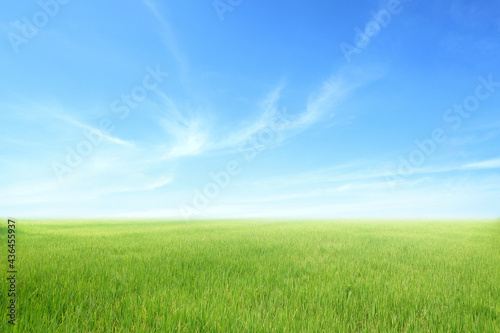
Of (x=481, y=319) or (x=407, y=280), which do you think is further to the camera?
(x=407, y=280)

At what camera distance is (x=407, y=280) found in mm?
5812

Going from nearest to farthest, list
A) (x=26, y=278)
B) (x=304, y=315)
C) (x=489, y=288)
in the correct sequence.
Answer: (x=304, y=315) < (x=26, y=278) < (x=489, y=288)

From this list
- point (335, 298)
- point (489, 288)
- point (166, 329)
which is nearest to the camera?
point (166, 329)

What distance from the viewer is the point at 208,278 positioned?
226 inches

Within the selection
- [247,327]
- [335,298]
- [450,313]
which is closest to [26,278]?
[247,327]

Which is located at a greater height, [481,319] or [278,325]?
[278,325]

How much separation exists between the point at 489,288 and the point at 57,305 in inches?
314

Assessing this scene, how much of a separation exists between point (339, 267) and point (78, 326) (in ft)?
18.1

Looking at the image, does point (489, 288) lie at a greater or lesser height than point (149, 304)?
lesser

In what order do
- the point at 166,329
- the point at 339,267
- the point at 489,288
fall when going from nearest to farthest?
the point at 166,329, the point at 489,288, the point at 339,267

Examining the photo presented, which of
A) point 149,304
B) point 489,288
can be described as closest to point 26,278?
point 149,304

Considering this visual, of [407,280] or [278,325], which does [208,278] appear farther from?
[407,280]

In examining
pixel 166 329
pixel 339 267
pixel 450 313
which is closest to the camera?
pixel 166 329

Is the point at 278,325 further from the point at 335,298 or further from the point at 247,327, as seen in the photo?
the point at 335,298
